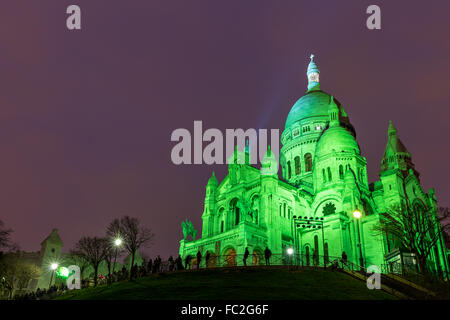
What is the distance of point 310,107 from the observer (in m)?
82.0

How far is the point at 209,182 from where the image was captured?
6562cm

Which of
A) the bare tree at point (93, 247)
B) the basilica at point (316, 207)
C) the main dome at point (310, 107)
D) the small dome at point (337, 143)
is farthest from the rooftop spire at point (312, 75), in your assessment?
the bare tree at point (93, 247)

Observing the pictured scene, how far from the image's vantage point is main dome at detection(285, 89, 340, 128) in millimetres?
80562

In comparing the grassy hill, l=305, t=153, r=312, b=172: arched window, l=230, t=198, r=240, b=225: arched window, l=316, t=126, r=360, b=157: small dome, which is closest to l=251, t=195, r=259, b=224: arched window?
l=230, t=198, r=240, b=225: arched window

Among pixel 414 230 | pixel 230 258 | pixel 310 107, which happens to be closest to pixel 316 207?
pixel 230 258

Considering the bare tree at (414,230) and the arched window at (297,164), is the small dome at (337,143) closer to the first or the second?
the arched window at (297,164)

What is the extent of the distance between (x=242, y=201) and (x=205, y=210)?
32.7 feet

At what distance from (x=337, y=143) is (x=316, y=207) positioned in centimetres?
1128

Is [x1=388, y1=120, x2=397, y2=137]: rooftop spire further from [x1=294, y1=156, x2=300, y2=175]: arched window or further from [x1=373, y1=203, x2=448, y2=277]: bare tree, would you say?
[x1=373, y1=203, x2=448, y2=277]: bare tree

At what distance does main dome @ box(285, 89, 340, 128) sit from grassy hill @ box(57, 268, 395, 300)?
4998 centimetres

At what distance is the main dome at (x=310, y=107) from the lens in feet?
264

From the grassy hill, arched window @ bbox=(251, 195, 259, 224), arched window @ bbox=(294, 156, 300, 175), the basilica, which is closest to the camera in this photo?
the grassy hill
